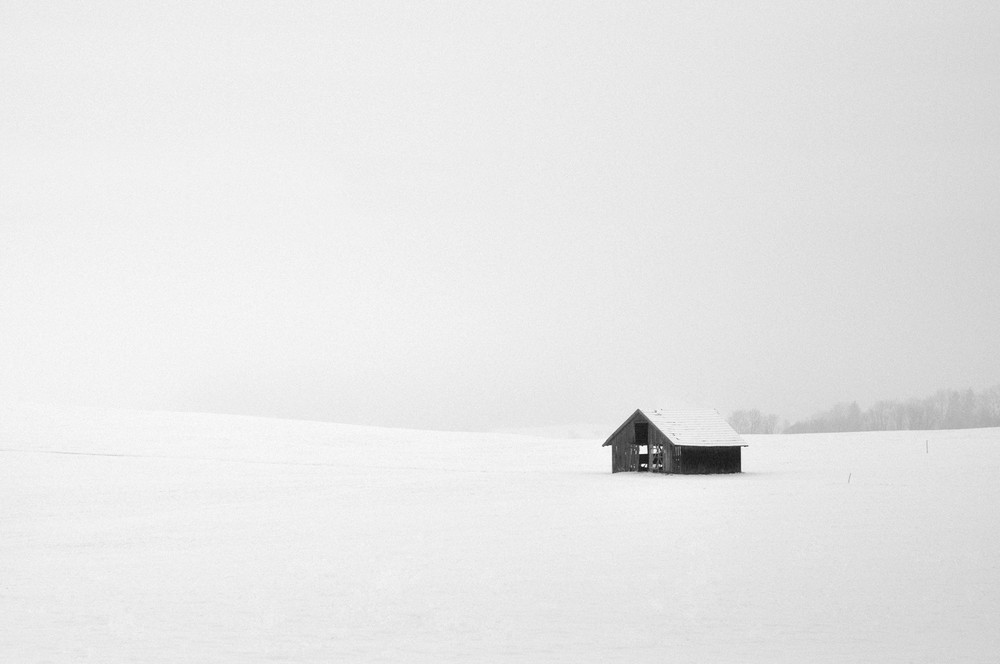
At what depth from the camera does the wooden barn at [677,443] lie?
153ft

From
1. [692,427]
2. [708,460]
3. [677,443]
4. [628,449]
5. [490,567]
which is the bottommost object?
[490,567]

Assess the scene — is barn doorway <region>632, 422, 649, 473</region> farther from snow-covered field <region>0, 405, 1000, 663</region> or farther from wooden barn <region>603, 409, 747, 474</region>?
snow-covered field <region>0, 405, 1000, 663</region>

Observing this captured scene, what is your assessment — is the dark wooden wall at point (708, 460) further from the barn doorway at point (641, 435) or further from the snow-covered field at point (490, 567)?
the snow-covered field at point (490, 567)

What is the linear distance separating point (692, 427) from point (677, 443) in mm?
2589

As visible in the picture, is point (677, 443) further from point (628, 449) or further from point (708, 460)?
point (628, 449)

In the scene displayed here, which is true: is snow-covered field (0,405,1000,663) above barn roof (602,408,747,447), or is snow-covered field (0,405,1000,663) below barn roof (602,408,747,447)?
below

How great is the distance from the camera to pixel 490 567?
17.8m

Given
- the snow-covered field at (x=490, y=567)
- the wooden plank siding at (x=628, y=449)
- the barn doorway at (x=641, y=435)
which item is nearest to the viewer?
the snow-covered field at (x=490, y=567)

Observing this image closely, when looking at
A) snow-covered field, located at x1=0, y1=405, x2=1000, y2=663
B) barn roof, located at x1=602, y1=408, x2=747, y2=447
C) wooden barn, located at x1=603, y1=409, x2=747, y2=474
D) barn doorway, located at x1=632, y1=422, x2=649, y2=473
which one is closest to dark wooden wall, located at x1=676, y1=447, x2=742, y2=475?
wooden barn, located at x1=603, y1=409, x2=747, y2=474

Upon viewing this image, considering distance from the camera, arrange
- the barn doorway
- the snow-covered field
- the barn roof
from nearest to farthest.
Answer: the snow-covered field → the barn roof → the barn doorway

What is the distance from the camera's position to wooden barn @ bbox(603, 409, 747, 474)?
4656cm

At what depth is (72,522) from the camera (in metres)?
27.0

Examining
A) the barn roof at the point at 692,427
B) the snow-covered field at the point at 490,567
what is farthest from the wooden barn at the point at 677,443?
the snow-covered field at the point at 490,567

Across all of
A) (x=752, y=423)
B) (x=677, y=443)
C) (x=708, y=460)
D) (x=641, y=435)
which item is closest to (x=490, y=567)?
(x=677, y=443)
